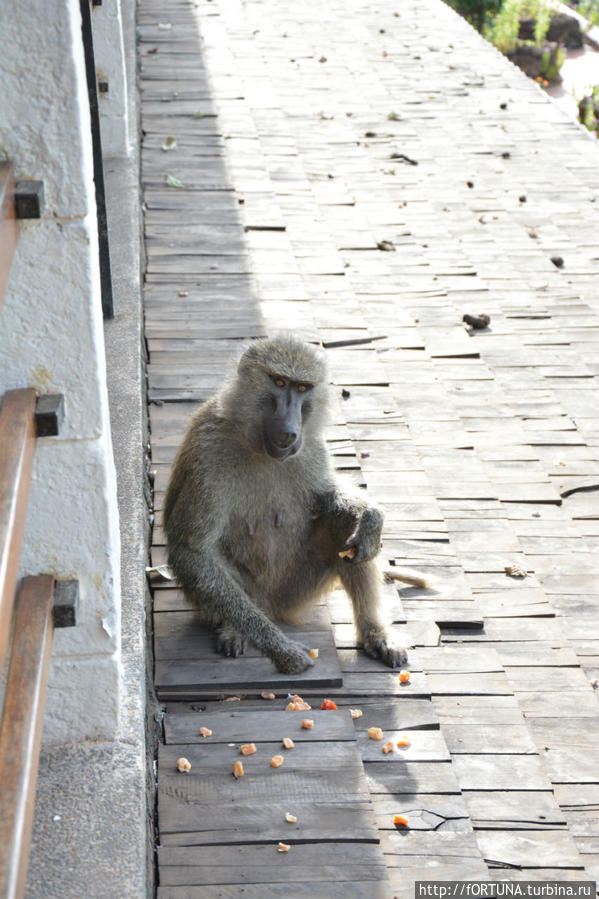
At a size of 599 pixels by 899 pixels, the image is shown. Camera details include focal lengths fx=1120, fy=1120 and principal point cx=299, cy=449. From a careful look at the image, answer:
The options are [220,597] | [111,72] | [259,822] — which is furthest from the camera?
[111,72]

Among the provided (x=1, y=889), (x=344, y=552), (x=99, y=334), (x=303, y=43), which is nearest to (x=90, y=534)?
(x=99, y=334)

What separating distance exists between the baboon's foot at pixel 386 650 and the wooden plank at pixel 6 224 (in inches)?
77.6

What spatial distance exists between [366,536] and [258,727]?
0.72m

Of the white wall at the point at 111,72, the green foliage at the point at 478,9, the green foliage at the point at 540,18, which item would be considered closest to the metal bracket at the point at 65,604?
the white wall at the point at 111,72

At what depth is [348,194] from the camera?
7.38 m

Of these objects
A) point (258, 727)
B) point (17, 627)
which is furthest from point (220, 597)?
point (17, 627)

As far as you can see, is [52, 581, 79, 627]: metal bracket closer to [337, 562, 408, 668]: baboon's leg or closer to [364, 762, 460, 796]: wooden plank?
[364, 762, 460, 796]: wooden plank

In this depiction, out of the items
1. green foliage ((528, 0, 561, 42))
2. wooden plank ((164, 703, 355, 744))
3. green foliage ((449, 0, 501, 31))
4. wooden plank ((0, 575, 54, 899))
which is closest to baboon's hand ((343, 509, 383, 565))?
wooden plank ((164, 703, 355, 744))

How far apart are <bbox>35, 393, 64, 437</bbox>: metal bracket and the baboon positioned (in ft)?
4.65

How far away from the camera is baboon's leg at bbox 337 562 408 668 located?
349cm

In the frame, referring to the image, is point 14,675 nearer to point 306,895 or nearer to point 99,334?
point 99,334

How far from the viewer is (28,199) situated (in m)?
1.84

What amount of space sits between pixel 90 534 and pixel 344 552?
141 centimetres

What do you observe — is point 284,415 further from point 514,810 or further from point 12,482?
point 12,482
